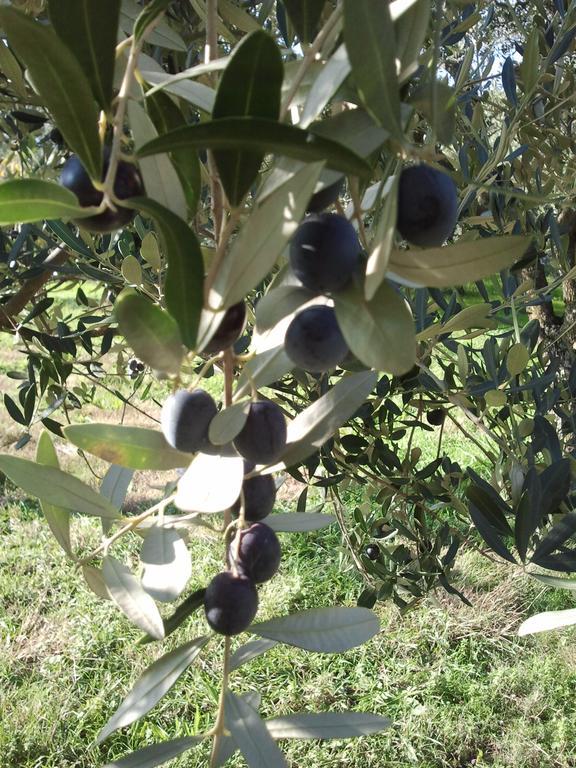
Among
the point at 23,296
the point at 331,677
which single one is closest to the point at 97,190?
the point at 23,296

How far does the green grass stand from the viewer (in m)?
2.02

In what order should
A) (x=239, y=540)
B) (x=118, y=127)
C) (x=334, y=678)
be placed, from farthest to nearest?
(x=334, y=678), (x=239, y=540), (x=118, y=127)

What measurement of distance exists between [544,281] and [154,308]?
5.11 feet

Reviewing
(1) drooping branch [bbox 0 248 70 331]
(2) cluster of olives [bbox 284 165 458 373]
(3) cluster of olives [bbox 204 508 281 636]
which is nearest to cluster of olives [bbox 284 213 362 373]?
(2) cluster of olives [bbox 284 165 458 373]

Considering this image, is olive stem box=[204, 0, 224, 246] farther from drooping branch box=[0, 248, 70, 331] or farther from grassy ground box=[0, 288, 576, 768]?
grassy ground box=[0, 288, 576, 768]

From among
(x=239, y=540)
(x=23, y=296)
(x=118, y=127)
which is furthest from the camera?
(x=23, y=296)

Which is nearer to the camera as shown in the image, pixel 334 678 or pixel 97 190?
pixel 97 190

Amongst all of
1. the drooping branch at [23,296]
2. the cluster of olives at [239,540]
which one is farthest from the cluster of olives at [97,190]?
the drooping branch at [23,296]

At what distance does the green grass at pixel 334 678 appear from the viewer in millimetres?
2018

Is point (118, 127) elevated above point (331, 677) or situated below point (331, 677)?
above

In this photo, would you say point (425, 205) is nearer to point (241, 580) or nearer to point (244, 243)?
point (244, 243)

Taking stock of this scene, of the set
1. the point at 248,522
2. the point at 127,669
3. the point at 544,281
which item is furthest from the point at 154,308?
the point at 127,669

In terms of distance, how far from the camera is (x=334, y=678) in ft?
7.51

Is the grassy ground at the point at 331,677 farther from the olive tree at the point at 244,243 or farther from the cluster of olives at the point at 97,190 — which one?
the cluster of olives at the point at 97,190
